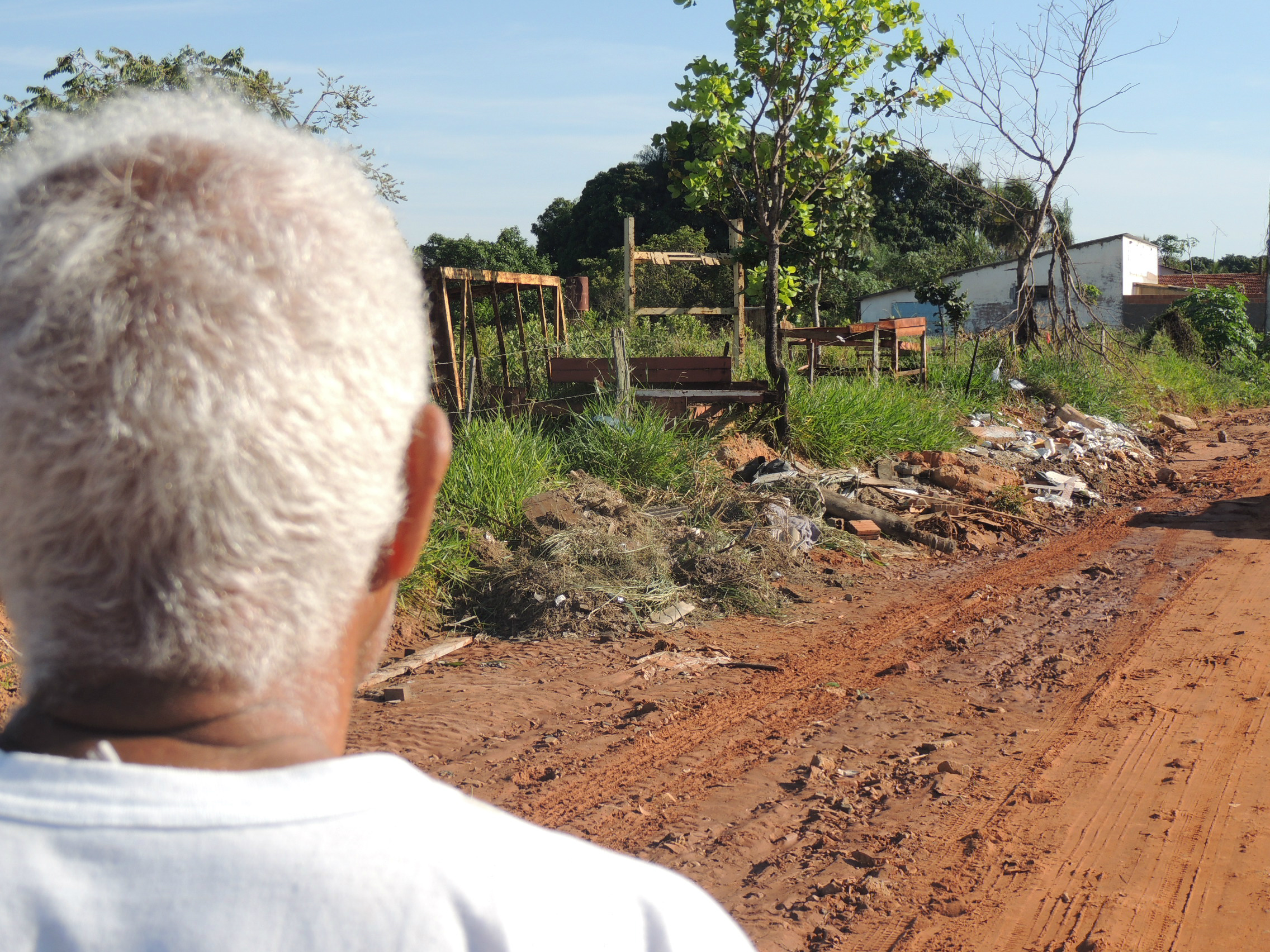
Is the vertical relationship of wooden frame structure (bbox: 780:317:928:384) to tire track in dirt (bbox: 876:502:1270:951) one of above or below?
above

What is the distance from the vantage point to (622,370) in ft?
32.0

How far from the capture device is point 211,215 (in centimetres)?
82

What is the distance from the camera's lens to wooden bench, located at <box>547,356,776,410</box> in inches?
405

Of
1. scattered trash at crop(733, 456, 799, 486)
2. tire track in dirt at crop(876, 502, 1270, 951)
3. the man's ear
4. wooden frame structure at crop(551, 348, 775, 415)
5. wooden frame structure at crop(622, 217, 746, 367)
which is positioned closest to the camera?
the man's ear

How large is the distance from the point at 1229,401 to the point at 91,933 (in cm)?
2708

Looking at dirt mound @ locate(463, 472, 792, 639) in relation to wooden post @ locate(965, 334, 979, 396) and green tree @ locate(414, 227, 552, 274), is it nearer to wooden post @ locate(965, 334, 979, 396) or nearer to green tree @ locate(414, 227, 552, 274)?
wooden post @ locate(965, 334, 979, 396)

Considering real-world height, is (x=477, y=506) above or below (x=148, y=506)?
below

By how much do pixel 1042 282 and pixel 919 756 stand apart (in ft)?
123

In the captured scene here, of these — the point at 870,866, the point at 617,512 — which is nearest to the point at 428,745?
the point at 870,866

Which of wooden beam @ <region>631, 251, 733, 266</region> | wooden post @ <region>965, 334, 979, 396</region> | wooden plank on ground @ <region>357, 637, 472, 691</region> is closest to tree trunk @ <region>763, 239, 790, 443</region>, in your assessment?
wooden plank on ground @ <region>357, 637, 472, 691</region>

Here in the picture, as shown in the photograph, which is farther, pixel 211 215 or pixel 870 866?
pixel 870 866

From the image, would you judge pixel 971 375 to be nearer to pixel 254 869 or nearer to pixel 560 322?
pixel 560 322

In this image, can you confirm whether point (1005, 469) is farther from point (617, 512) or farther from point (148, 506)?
point (148, 506)

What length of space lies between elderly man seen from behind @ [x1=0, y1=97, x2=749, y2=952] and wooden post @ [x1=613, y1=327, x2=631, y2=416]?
28.4 ft
